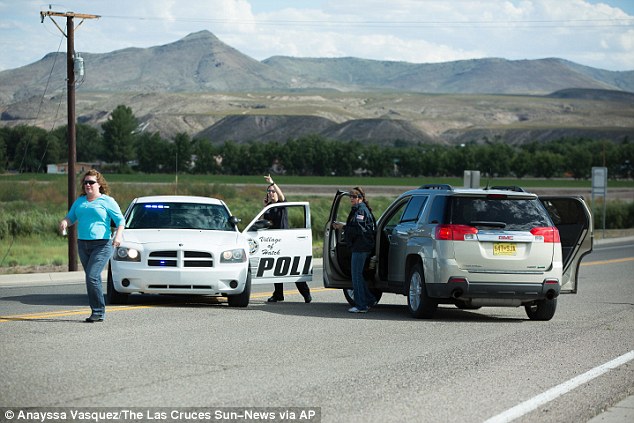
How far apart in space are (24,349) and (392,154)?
506 feet

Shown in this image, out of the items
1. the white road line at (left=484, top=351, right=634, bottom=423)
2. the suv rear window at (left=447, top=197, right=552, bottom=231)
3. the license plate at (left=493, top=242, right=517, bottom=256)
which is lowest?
the white road line at (left=484, top=351, right=634, bottom=423)

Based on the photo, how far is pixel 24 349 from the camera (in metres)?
11.5

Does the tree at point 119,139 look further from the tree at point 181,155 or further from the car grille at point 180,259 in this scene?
the car grille at point 180,259

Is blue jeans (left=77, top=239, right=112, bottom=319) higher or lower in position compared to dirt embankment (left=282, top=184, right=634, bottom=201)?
higher

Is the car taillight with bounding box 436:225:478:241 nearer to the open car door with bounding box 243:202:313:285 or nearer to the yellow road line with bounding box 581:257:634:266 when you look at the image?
the open car door with bounding box 243:202:313:285

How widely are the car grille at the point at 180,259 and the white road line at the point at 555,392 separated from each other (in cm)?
613

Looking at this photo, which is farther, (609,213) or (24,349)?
(609,213)

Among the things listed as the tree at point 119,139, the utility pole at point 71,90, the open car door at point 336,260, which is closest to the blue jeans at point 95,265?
the open car door at point 336,260

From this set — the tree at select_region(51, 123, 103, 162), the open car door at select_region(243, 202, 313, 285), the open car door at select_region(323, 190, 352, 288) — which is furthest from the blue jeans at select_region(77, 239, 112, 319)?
the tree at select_region(51, 123, 103, 162)

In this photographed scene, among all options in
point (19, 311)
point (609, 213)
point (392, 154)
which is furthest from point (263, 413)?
point (392, 154)

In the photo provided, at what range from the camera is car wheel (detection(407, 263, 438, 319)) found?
15.6 m

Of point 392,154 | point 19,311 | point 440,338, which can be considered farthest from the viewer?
point 392,154

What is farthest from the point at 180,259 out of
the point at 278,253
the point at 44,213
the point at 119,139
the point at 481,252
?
the point at 119,139

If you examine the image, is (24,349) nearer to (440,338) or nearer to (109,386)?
(109,386)
